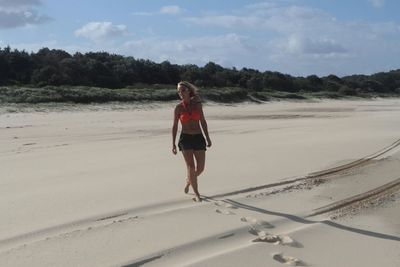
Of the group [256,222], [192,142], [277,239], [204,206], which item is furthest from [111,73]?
[277,239]

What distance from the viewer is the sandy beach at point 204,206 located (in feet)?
16.2

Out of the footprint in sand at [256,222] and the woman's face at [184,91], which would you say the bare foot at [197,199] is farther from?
the woman's face at [184,91]

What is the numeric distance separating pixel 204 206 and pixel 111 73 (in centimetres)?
3709

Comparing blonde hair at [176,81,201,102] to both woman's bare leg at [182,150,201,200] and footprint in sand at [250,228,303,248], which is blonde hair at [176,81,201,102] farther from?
footprint in sand at [250,228,303,248]

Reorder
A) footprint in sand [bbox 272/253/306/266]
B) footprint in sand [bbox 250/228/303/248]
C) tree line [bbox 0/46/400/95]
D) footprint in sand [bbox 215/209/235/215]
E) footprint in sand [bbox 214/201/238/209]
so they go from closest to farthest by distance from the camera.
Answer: footprint in sand [bbox 272/253/306/266], footprint in sand [bbox 250/228/303/248], footprint in sand [bbox 215/209/235/215], footprint in sand [bbox 214/201/238/209], tree line [bbox 0/46/400/95]

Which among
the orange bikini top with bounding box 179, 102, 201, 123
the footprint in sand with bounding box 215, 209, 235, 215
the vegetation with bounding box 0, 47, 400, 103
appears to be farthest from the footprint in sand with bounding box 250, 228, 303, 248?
the vegetation with bounding box 0, 47, 400, 103

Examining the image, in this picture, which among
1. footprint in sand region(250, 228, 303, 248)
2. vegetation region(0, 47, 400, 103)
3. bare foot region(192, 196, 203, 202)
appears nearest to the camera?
footprint in sand region(250, 228, 303, 248)

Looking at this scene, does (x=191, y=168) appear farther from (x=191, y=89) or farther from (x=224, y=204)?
(x=191, y=89)

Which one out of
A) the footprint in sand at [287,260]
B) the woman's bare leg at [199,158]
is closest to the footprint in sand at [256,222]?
the footprint in sand at [287,260]

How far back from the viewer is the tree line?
122ft

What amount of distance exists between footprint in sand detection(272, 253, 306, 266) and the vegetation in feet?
77.0

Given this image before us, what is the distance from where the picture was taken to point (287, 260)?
15.7ft

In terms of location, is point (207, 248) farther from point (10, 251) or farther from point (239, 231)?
point (10, 251)

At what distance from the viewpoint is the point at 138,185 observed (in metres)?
7.95
